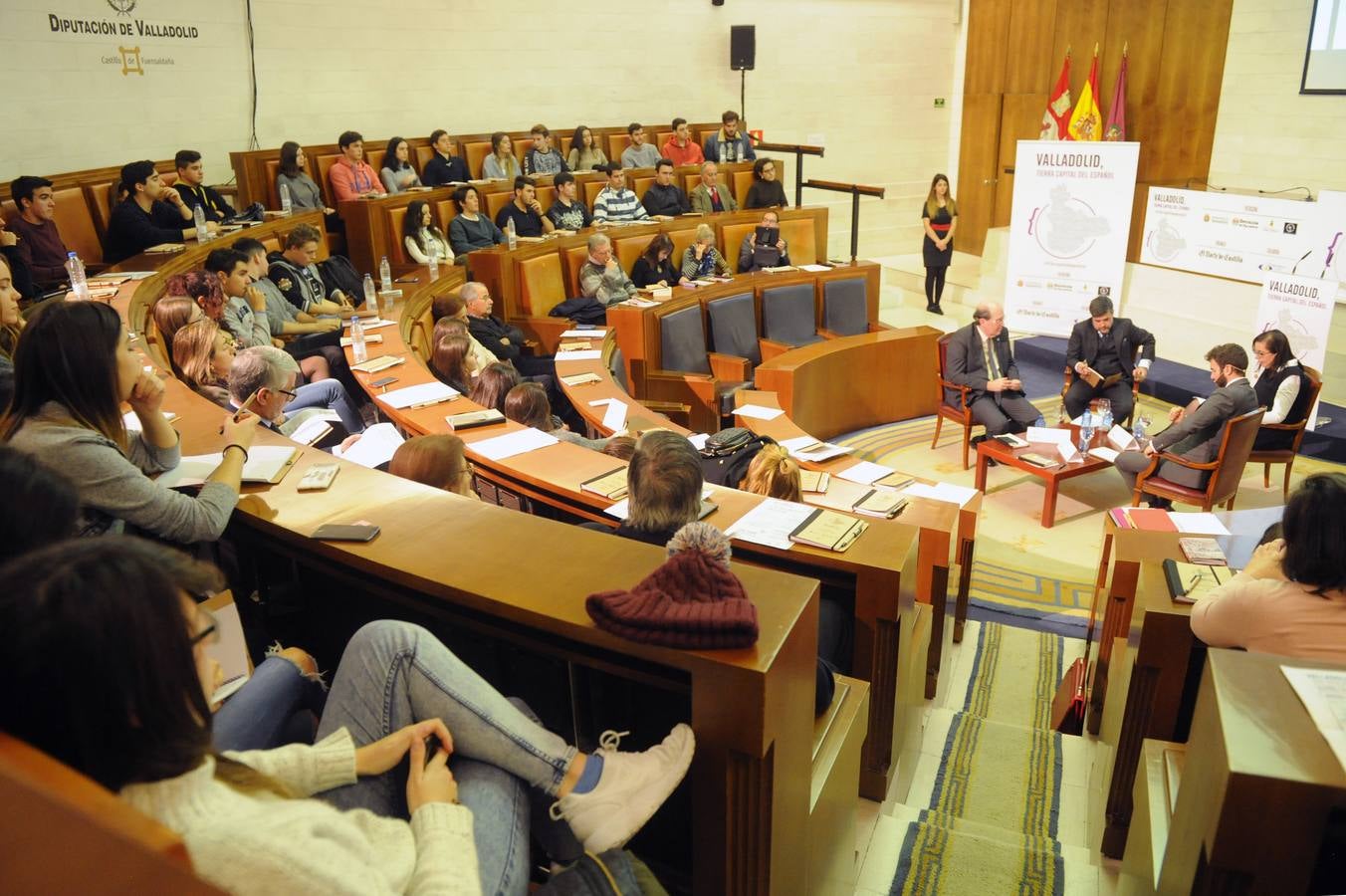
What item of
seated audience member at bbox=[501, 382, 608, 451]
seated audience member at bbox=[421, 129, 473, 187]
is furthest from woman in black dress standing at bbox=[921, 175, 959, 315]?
seated audience member at bbox=[501, 382, 608, 451]

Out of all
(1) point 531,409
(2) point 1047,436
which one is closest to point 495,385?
(1) point 531,409

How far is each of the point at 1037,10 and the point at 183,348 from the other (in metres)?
9.87

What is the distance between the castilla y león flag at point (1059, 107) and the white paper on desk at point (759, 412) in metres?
6.88

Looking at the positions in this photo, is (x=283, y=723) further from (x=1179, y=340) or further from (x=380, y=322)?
(x=1179, y=340)

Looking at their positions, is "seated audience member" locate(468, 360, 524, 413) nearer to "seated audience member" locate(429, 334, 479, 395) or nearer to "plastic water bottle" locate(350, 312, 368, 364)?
"seated audience member" locate(429, 334, 479, 395)

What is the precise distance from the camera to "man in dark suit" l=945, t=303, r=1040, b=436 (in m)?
5.97

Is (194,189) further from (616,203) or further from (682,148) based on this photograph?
(682,148)

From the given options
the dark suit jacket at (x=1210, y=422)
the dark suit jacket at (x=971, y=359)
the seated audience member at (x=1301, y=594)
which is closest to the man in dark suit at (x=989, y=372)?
the dark suit jacket at (x=971, y=359)

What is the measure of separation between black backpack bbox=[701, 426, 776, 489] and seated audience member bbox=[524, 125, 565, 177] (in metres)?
5.61

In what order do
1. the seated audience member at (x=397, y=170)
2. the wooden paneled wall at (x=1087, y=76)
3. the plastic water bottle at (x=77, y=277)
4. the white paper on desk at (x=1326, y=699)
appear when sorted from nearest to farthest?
the white paper on desk at (x=1326, y=699) → the plastic water bottle at (x=77, y=277) → the seated audience member at (x=397, y=170) → the wooden paneled wall at (x=1087, y=76)

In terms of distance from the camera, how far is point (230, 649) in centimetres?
190

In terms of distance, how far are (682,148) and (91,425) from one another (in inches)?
333

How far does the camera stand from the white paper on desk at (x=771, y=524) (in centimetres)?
235

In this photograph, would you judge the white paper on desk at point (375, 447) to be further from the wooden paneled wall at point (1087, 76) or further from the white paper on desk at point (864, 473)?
the wooden paneled wall at point (1087, 76)
